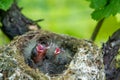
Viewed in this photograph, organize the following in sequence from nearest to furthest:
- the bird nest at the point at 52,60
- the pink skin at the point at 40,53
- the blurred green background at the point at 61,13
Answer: the bird nest at the point at 52,60 → the pink skin at the point at 40,53 → the blurred green background at the point at 61,13

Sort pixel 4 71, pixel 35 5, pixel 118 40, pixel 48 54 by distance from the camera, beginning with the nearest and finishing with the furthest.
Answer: pixel 4 71, pixel 118 40, pixel 48 54, pixel 35 5

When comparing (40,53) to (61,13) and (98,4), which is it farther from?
(61,13)

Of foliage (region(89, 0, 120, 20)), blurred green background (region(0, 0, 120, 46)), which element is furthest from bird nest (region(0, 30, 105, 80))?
A: blurred green background (region(0, 0, 120, 46))

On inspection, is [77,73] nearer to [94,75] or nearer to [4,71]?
[94,75]

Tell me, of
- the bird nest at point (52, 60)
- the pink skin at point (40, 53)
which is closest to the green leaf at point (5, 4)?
the bird nest at point (52, 60)

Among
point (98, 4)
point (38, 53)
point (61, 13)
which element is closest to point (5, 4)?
point (38, 53)

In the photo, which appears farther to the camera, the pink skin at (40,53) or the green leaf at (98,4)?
the pink skin at (40,53)

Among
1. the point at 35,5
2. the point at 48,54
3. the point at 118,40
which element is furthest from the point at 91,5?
the point at 35,5

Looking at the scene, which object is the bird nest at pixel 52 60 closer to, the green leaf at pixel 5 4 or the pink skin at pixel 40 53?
the pink skin at pixel 40 53
